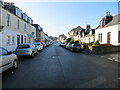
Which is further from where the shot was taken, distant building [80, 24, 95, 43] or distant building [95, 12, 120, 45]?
distant building [80, 24, 95, 43]

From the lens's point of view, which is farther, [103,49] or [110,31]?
[110,31]

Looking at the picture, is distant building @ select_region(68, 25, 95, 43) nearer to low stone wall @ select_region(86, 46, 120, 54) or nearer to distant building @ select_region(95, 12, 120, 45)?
distant building @ select_region(95, 12, 120, 45)

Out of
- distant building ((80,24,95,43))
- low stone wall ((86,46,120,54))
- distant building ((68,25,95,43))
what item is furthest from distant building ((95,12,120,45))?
distant building ((68,25,95,43))

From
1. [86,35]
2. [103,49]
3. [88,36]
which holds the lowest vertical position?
[103,49]

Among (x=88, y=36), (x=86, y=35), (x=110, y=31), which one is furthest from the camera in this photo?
(x=86, y=35)

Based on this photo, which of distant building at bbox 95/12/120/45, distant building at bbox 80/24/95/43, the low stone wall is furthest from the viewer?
distant building at bbox 80/24/95/43

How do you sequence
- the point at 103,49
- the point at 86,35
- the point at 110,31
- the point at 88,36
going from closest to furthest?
the point at 103,49
the point at 110,31
the point at 88,36
the point at 86,35

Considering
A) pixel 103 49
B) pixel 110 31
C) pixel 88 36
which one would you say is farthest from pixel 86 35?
pixel 103 49

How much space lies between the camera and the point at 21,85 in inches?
156

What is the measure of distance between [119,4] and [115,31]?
561 cm

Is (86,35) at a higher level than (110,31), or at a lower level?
higher

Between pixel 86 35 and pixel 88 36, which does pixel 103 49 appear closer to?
pixel 88 36

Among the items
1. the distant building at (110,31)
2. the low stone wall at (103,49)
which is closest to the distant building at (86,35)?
the distant building at (110,31)

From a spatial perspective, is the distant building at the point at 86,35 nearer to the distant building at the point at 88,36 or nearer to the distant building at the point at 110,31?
the distant building at the point at 88,36
